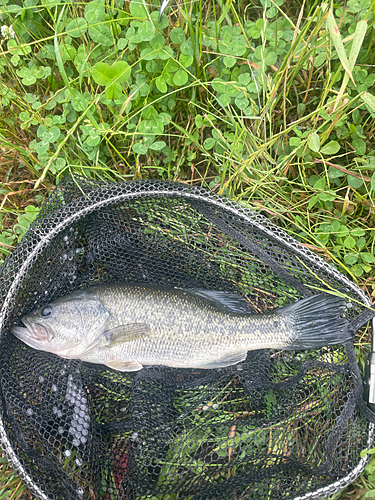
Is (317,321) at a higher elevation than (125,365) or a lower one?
lower

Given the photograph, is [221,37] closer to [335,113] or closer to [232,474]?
[335,113]

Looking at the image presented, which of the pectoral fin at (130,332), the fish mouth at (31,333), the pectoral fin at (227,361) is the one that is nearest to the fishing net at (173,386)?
the fish mouth at (31,333)

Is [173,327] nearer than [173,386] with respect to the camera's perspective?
Yes

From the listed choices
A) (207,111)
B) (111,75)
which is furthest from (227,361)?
(111,75)

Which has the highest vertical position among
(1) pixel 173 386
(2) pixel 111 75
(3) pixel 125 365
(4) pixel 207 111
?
(2) pixel 111 75

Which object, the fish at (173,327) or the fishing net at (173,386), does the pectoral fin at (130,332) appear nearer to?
the fish at (173,327)

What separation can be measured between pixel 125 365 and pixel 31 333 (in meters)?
0.69

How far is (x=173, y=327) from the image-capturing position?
2428 mm

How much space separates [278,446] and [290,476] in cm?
19

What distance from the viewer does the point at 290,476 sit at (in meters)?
2.34

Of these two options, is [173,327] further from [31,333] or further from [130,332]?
[31,333]

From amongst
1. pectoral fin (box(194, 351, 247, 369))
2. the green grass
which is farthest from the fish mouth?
pectoral fin (box(194, 351, 247, 369))

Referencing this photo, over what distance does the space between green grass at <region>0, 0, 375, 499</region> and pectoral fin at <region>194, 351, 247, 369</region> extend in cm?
100

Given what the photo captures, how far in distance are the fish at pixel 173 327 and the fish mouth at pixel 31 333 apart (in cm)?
3
